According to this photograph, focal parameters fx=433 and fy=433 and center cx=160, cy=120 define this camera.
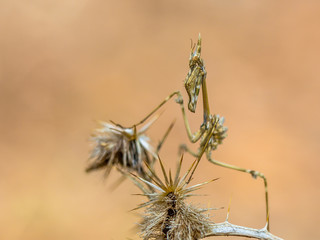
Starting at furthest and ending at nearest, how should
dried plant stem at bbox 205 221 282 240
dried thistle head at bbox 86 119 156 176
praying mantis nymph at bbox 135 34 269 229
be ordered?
dried thistle head at bbox 86 119 156 176 → praying mantis nymph at bbox 135 34 269 229 → dried plant stem at bbox 205 221 282 240

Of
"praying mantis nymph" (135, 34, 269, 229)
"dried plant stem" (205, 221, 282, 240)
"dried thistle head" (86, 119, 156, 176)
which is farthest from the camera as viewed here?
"dried thistle head" (86, 119, 156, 176)

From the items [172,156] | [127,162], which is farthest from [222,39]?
[127,162]

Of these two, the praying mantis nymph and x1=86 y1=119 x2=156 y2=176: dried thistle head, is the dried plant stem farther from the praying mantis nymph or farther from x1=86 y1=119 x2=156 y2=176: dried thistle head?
x1=86 y1=119 x2=156 y2=176: dried thistle head

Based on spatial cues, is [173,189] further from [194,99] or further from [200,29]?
[200,29]

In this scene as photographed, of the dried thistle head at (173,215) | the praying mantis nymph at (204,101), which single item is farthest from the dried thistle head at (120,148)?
the dried thistle head at (173,215)

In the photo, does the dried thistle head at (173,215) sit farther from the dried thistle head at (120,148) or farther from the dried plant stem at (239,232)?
the dried thistle head at (120,148)

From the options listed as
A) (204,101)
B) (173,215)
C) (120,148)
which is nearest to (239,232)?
(173,215)

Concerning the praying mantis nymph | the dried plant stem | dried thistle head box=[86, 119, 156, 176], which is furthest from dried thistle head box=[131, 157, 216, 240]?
dried thistle head box=[86, 119, 156, 176]
